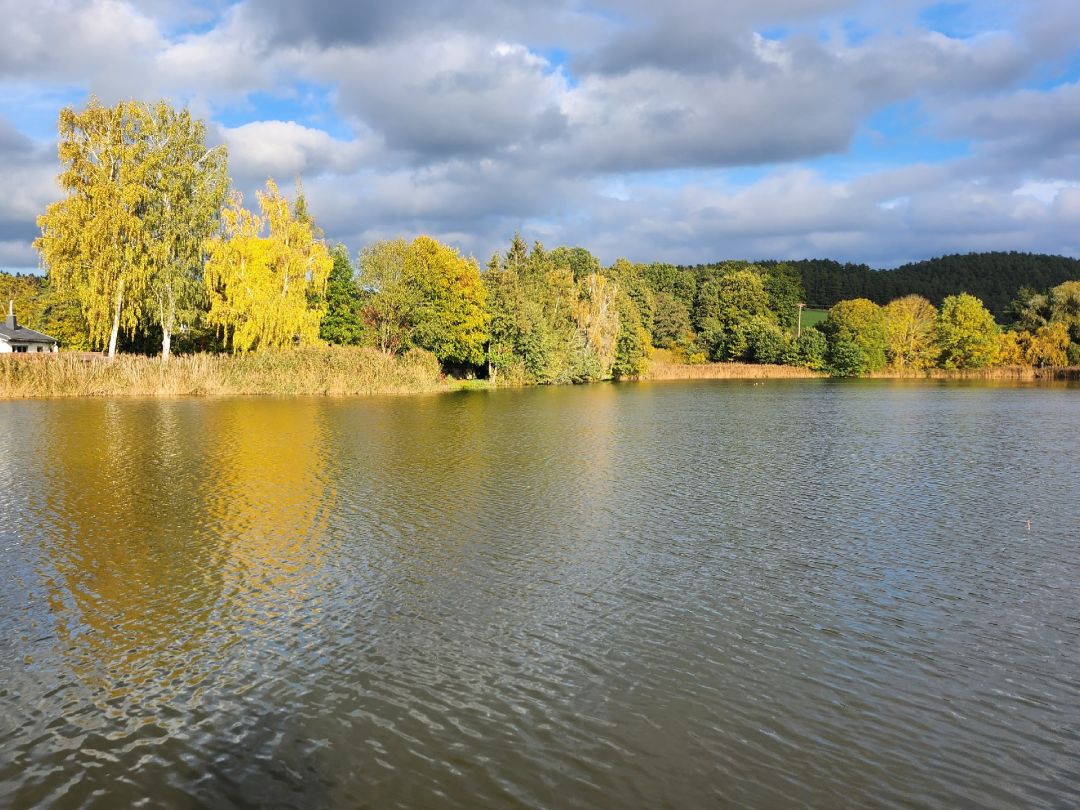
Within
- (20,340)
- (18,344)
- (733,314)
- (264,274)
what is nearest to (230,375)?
(264,274)

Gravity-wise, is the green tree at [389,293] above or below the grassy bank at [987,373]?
above

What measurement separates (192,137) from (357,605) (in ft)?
170

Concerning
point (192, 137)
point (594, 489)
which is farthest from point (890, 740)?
point (192, 137)

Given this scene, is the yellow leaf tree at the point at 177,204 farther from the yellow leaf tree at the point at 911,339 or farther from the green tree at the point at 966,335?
the green tree at the point at 966,335

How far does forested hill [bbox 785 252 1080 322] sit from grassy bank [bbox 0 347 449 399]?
11679 cm

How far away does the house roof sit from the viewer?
6597cm

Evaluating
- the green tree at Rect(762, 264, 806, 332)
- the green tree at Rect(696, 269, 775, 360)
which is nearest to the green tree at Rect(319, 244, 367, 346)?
the green tree at Rect(696, 269, 775, 360)

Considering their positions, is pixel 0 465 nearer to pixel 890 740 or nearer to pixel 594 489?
pixel 594 489

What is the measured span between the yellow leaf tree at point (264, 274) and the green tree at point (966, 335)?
89.8 m

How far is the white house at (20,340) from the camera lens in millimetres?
66500

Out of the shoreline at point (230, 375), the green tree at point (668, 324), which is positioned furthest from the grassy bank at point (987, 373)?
the shoreline at point (230, 375)

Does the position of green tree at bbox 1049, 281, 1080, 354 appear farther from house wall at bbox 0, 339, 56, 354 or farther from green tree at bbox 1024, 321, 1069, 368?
house wall at bbox 0, 339, 56, 354

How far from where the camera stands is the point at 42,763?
276 inches

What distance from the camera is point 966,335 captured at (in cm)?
10756
